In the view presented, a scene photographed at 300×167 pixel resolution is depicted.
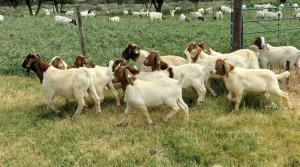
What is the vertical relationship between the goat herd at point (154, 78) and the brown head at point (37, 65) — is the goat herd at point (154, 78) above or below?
below

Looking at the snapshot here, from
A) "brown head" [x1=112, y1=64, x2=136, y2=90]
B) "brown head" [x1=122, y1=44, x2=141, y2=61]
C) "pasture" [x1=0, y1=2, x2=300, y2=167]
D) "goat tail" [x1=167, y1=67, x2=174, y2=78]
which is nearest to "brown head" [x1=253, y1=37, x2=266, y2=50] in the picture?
"pasture" [x1=0, y1=2, x2=300, y2=167]

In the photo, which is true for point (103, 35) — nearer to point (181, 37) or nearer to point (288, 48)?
point (181, 37)

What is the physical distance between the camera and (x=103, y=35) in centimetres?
2130

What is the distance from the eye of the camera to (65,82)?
891cm

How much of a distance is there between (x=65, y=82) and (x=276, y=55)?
6089 millimetres

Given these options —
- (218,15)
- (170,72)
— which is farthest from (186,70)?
(218,15)

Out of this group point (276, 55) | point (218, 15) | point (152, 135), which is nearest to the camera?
point (152, 135)

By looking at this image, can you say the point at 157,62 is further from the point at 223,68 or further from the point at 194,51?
the point at 223,68

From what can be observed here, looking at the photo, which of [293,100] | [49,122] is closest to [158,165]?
[49,122]

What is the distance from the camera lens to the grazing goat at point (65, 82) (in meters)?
8.81

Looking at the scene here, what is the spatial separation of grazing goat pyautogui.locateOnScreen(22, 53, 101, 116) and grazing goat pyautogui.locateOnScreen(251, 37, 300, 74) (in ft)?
15.9

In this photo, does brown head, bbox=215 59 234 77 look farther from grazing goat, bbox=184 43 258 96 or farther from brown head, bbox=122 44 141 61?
brown head, bbox=122 44 141 61

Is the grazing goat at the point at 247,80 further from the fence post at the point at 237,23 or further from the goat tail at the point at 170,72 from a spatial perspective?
the fence post at the point at 237,23

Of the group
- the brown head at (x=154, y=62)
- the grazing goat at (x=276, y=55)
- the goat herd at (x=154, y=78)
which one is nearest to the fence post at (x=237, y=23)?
the grazing goat at (x=276, y=55)
